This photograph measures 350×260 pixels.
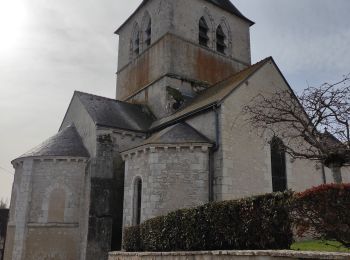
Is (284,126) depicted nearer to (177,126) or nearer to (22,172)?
(177,126)

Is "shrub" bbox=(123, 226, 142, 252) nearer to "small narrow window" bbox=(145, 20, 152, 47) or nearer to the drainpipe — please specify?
the drainpipe

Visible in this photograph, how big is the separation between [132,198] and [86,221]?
90.3 inches

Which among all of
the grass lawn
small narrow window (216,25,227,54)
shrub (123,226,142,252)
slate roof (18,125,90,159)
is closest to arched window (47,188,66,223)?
slate roof (18,125,90,159)

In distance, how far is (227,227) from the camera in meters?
7.32

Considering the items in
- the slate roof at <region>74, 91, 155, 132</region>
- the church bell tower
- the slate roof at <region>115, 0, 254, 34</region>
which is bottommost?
the slate roof at <region>74, 91, 155, 132</region>

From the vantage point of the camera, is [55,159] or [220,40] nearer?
[55,159]

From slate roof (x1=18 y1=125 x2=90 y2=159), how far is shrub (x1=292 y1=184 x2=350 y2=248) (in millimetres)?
10815

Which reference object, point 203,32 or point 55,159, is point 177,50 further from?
point 55,159

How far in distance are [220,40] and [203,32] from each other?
3.93ft

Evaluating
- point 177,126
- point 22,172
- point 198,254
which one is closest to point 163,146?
point 177,126

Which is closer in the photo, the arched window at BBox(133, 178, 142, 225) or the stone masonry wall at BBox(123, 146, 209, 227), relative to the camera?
the stone masonry wall at BBox(123, 146, 209, 227)

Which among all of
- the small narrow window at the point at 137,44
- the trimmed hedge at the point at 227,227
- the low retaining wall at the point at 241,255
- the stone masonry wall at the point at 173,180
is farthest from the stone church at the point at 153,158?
the low retaining wall at the point at 241,255

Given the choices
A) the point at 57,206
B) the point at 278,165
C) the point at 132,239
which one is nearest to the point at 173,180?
the point at 132,239

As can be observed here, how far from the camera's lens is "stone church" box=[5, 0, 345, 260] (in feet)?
41.1
